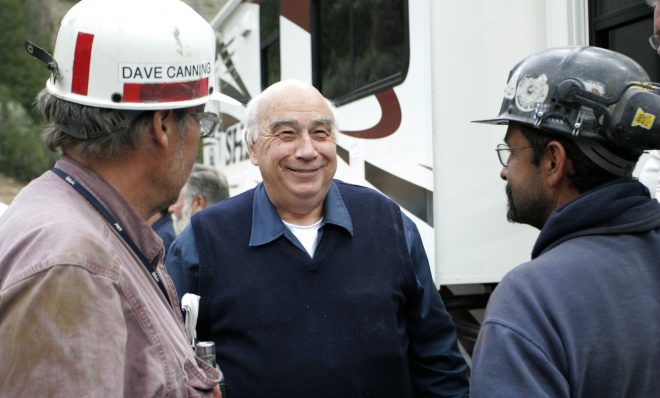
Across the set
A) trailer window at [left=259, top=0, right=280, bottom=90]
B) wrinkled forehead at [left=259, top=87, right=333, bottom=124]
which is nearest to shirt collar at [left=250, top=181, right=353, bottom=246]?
wrinkled forehead at [left=259, top=87, right=333, bottom=124]

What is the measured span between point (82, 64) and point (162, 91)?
169mm

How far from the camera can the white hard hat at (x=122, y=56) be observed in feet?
5.95

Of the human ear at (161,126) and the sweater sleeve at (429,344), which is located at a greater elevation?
the human ear at (161,126)

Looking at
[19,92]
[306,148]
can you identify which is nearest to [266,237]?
[306,148]

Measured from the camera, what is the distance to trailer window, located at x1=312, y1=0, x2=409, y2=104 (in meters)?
5.05

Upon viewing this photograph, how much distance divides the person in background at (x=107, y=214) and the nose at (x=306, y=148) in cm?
127

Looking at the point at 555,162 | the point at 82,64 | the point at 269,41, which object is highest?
the point at 269,41

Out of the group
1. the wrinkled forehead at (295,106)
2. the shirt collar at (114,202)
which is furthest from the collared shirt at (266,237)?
the shirt collar at (114,202)

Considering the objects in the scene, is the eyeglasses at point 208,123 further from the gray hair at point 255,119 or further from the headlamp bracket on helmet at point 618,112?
the gray hair at point 255,119

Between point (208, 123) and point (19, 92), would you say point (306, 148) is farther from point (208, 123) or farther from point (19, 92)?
point (19, 92)

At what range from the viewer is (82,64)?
1.83m

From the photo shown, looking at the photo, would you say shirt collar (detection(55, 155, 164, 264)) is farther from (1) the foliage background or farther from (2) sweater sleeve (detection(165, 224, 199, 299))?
(1) the foliage background

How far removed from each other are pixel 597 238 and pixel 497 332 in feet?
1.05

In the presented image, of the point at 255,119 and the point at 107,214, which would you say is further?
the point at 255,119
